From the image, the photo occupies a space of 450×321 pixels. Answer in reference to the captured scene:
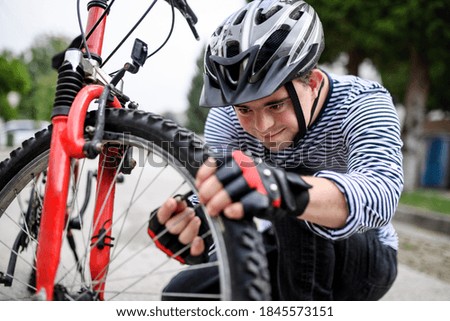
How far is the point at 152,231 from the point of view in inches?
42.1

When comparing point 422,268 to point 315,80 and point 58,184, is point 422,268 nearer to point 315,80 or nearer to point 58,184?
point 315,80

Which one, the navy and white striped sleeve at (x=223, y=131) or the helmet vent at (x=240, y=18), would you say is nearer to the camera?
the helmet vent at (x=240, y=18)

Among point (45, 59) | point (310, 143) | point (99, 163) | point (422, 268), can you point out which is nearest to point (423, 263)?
point (422, 268)

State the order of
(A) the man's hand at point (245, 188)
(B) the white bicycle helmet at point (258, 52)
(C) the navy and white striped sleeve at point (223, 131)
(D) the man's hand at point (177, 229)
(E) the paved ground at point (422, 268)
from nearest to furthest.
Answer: (A) the man's hand at point (245, 188) < (D) the man's hand at point (177, 229) < (B) the white bicycle helmet at point (258, 52) < (C) the navy and white striped sleeve at point (223, 131) < (E) the paved ground at point (422, 268)

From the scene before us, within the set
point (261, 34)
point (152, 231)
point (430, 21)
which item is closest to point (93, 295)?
point (152, 231)

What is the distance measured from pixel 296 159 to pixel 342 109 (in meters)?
0.24

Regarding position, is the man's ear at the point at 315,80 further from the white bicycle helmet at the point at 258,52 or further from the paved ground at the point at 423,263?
the paved ground at the point at 423,263

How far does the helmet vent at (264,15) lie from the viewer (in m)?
1.30

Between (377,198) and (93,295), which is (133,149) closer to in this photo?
(93,295)

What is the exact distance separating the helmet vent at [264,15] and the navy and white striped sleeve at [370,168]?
0.37 metres

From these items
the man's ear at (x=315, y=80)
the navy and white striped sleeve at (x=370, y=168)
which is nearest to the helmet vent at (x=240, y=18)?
the man's ear at (x=315, y=80)

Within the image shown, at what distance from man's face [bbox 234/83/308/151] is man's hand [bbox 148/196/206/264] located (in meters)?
0.34

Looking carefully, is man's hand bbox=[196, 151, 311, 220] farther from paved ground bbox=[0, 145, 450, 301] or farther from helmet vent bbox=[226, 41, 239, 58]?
paved ground bbox=[0, 145, 450, 301]

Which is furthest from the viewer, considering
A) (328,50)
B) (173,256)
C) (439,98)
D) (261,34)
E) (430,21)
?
(439,98)
